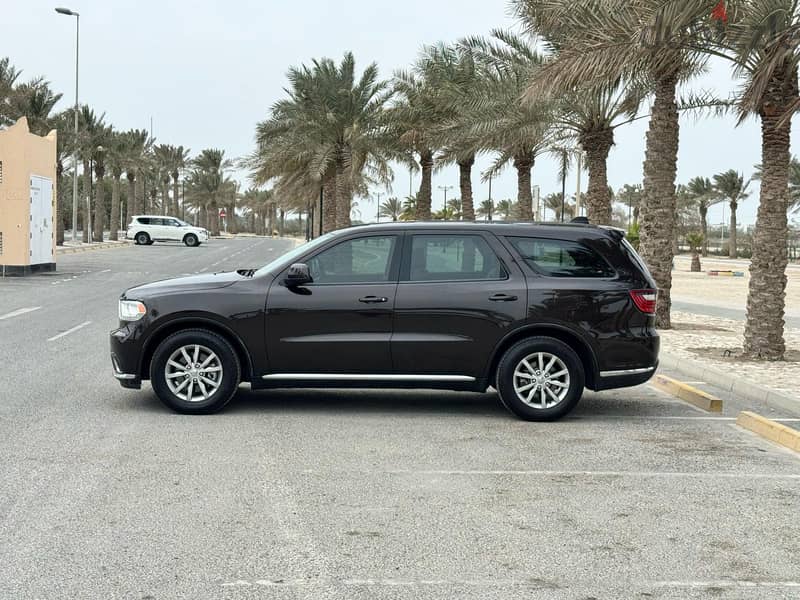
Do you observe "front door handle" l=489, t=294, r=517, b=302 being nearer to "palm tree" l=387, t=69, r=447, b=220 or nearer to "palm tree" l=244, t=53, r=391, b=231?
"palm tree" l=387, t=69, r=447, b=220

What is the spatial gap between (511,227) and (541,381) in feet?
4.77

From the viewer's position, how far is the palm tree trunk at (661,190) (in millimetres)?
16828

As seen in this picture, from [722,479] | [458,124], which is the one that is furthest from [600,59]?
[458,124]

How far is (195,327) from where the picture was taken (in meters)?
9.23

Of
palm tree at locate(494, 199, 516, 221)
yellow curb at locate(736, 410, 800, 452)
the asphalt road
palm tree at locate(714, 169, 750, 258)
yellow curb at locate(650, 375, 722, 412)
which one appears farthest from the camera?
palm tree at locate(494, 199, 516, 221)

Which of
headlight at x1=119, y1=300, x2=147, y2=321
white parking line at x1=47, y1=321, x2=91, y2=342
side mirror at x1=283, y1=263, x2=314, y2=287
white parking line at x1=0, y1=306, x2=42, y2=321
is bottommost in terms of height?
white parking line at x1=47, y1=321, x2=91, y2=342

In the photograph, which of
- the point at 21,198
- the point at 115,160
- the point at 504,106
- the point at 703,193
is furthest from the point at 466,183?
the point at 703,193

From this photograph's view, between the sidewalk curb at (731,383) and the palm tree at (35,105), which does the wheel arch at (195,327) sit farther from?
the palm tree at (35,105)

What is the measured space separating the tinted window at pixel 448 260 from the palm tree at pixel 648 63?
5.30 m

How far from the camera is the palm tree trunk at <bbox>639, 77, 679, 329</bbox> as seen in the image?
55.2 ft

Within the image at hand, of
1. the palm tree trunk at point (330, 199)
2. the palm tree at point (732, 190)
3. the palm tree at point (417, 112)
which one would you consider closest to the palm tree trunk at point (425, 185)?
the palm tree at point (417, 112)

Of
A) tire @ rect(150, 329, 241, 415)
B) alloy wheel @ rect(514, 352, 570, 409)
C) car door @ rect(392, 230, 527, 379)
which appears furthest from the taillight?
tire @ rect(150, 329, 241, 415)

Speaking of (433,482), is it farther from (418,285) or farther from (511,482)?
(418,285)

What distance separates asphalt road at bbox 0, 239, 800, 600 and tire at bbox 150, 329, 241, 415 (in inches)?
7.0
